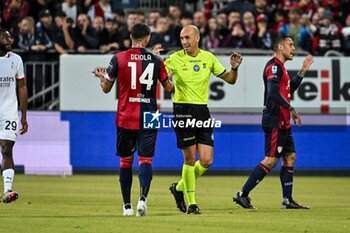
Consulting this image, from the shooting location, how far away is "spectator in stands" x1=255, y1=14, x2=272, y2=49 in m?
25.7

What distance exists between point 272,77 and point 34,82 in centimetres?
1035

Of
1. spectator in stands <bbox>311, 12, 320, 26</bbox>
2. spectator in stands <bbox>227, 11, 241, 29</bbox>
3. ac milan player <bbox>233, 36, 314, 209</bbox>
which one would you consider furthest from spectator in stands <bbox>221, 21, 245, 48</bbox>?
ac milan player <bbox>233, 36, 314, 209</bbox>

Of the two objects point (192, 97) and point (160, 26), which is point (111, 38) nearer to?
point (160, 26)

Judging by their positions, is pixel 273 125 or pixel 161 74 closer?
pixel 161 74

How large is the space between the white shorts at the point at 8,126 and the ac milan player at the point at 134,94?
2.03 metres

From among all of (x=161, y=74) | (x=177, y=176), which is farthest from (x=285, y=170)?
(x=177, y=176)

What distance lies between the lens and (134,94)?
1367cm

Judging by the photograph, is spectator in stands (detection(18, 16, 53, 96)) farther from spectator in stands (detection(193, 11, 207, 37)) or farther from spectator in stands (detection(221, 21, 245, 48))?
spectator in stands (detection(221, 21, 245, 48))

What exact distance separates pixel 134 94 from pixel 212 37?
12.6 m

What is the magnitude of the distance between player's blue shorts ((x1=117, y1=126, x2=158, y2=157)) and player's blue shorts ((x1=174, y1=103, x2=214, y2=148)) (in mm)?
898

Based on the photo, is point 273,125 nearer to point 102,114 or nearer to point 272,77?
point 272,77

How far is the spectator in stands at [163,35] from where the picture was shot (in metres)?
25.4

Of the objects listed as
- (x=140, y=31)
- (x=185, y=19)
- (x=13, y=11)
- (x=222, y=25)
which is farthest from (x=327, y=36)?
(x=140, y=31)

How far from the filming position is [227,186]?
822 inches
